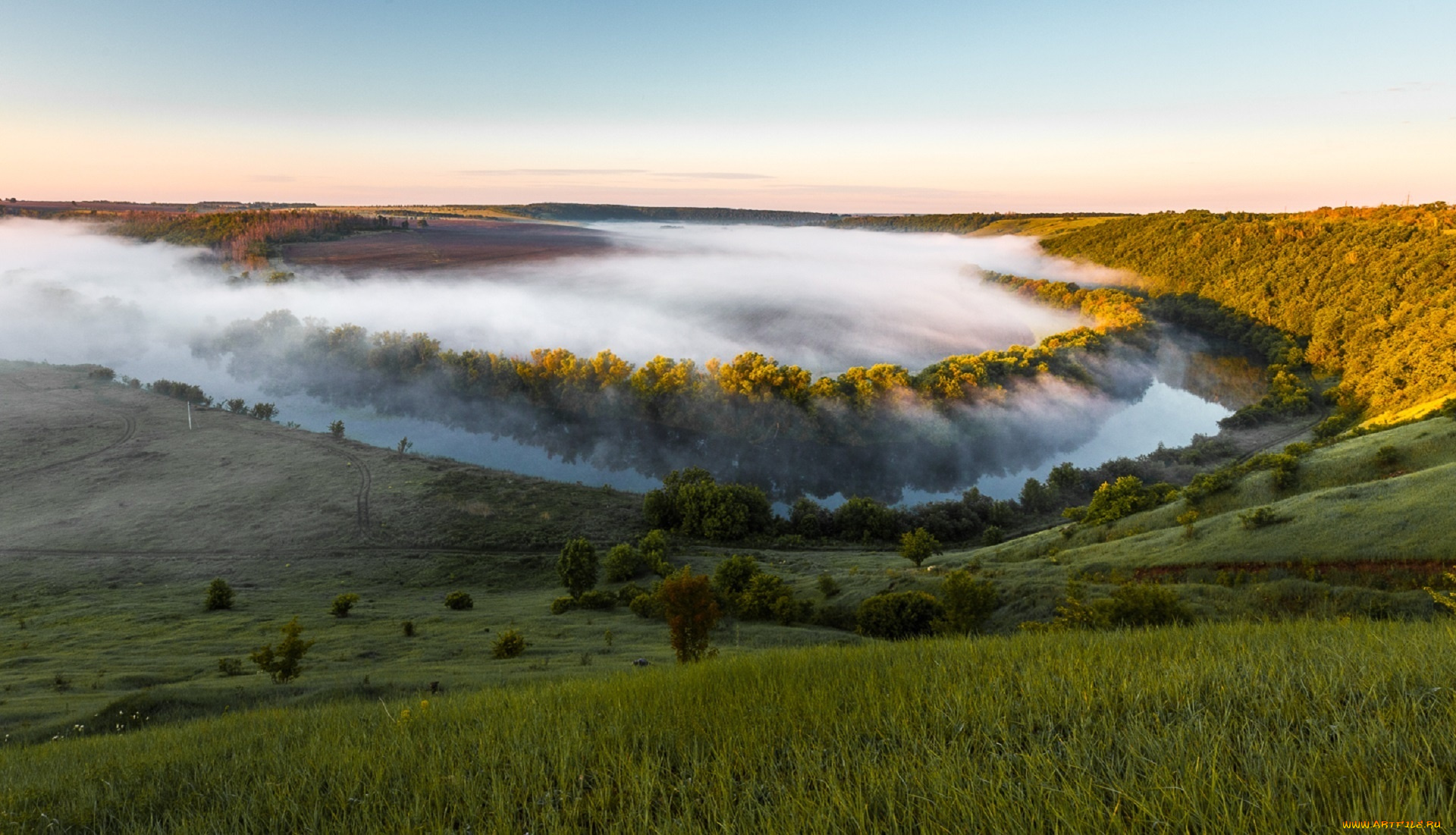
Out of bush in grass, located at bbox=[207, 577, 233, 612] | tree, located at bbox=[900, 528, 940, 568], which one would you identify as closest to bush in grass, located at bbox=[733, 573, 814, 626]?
tree, located at bbox=[900, 528, 940, 568]

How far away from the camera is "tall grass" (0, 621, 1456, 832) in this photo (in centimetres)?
233

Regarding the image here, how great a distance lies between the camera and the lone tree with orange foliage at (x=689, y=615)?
57.0ft

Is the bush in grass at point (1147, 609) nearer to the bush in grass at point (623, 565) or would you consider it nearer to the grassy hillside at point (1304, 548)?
the grassy hillside at point (1304, 548)

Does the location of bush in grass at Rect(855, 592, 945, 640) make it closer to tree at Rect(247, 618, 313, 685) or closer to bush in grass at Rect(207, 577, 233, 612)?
tree at Rect(247, 618, 313, 685)

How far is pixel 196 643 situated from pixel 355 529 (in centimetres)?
3282

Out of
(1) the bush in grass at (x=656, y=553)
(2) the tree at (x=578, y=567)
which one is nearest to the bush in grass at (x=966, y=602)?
(1) the bush in grass at (x=656, y=553)

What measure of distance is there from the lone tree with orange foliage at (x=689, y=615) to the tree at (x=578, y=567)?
99.8 ft

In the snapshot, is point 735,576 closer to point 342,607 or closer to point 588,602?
point 588,602

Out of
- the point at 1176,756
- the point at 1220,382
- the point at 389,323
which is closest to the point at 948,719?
the point at 1176,756

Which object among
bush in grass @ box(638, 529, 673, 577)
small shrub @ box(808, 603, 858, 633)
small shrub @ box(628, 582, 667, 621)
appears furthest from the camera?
bush in grass @ box(638, 529, 673, 577)

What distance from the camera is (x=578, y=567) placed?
47562 millimetres

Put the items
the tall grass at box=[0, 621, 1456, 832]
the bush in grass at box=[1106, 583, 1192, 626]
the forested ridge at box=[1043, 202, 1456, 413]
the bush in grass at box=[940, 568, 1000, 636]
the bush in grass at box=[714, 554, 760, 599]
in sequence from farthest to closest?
1. the forested ridge at box=[1043, 202, 1456, 413]
2. the bush in grass at box=[714, 554, 760, 599]
3. the bush in grass at box=[940, 568, 1000, 636]
4. the bush in grass at box=[1106, 583, 1192, 626]
5. the tall grass at box=[0, 621, 1456, 832]

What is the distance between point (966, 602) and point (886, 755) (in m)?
25.7

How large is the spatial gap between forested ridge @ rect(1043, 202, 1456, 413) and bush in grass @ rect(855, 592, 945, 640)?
293ft
